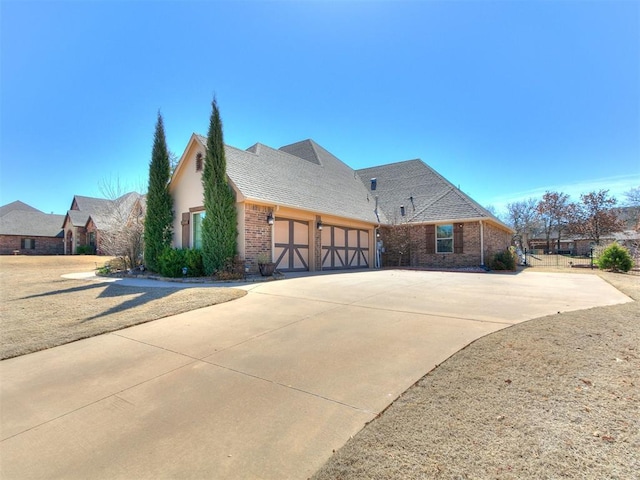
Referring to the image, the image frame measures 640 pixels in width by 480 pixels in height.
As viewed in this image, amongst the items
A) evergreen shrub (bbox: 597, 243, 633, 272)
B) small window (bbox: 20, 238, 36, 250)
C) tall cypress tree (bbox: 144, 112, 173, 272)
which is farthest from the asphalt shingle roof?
small window (bbox: 20, 238, 36, 250)

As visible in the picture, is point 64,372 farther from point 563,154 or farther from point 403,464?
point 563,154

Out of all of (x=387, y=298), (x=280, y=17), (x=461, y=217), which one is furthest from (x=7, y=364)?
(x=461, y=217)

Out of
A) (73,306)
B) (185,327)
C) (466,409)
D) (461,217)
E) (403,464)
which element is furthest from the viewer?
(461,217)

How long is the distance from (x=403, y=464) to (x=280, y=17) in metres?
11.8

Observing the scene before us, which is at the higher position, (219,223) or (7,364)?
(219,223)

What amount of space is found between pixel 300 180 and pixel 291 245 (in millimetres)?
4255

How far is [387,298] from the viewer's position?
744 cm

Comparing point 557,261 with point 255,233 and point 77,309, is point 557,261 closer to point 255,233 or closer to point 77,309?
point 255,233

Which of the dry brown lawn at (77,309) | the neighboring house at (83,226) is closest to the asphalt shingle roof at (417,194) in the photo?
the dry brown lawn at (77,309)

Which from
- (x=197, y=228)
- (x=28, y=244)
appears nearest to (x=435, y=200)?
(x=197, y=228)

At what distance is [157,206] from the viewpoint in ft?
46.8

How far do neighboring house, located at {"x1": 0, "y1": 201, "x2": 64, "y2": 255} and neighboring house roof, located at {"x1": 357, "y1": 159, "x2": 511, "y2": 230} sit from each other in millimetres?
38457

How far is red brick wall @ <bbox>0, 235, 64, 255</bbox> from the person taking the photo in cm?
3441

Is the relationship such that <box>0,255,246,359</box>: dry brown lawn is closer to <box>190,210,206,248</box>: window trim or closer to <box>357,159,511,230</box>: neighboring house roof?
<box>190,210,206,248</box>: window trim
